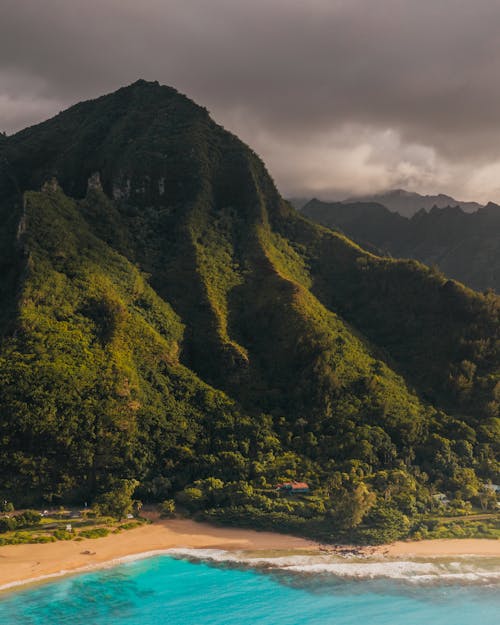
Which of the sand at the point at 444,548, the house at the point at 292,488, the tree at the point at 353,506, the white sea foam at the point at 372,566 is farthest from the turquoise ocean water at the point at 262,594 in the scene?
the house at the point at 292,488

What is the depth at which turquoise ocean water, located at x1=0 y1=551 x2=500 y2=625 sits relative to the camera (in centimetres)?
4003

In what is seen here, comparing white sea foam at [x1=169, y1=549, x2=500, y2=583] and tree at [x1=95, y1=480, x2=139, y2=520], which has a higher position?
tree at [x1=95, y1=480, x2=139, y2=520]

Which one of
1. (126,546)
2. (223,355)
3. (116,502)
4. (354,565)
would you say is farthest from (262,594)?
(223,355)

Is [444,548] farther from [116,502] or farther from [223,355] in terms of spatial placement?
[223,355]

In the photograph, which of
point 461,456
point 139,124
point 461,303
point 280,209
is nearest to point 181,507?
point 461,456

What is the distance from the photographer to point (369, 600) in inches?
1686

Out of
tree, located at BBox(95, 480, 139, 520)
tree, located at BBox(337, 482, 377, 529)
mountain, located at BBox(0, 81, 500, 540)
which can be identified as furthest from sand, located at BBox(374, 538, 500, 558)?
tree, located at BBox(95, 480, 139, 520)

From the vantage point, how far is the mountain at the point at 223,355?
55.6 meters

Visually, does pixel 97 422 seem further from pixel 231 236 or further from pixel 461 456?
pixel 231 236

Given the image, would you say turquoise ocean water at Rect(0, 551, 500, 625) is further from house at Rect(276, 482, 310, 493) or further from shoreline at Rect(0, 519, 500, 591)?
house at Rect(276, 482, 310, 493)

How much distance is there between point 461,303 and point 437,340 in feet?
24.9

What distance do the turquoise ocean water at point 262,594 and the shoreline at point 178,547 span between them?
1.36 meters

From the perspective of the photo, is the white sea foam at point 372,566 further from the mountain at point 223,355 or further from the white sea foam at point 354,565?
the mountain at point 223,355

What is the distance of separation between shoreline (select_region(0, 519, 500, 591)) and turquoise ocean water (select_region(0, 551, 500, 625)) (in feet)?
4.47
